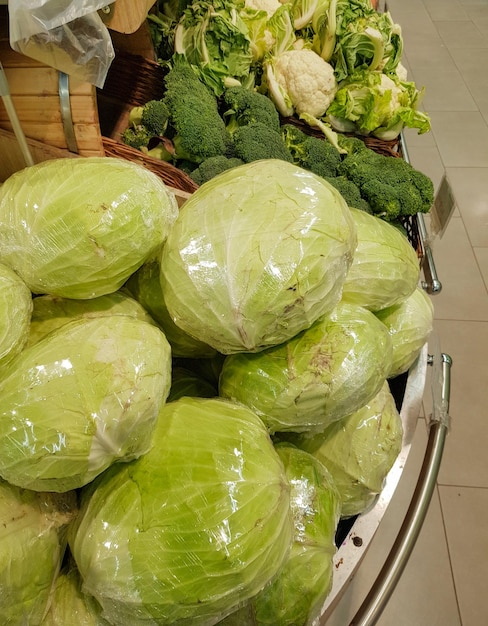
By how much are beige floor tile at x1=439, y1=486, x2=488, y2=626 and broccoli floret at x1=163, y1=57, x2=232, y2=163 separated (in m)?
1.89

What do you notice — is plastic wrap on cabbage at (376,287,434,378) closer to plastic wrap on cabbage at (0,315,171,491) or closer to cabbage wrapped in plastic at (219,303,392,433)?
cabbage wrapped in plastic at (219,303,392,433)

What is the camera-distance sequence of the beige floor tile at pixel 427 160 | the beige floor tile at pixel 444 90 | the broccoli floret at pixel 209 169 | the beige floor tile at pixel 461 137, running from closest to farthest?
1. the broccoli floret at pixel 209 169
2. the beige floor tile at pixel 427 160
3. the beige floor tile at pixel 461 137
4. the beige floor tile at pixel 444 90

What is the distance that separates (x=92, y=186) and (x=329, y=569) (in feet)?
2.83

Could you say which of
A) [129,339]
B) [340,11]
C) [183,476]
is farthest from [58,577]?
[340,11]

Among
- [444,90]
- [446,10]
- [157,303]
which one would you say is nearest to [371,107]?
[157,303]

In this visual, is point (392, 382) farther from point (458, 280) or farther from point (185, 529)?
point (458, 280)

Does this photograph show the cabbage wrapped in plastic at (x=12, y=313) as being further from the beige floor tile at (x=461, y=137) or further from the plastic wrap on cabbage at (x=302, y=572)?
the beige floor tile at (x=461, y=137)

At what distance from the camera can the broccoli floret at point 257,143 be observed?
186cm

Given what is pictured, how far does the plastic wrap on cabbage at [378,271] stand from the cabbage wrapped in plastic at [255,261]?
15 cm

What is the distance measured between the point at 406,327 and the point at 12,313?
916 mm

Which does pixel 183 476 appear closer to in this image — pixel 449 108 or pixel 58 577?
pixel 58 577

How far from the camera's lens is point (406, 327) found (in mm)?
1180

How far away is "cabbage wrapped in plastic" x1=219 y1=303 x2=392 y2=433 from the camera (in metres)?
0.85

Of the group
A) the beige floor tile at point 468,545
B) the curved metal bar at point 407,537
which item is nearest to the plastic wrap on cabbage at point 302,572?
the curved metal bar at point 407,537
